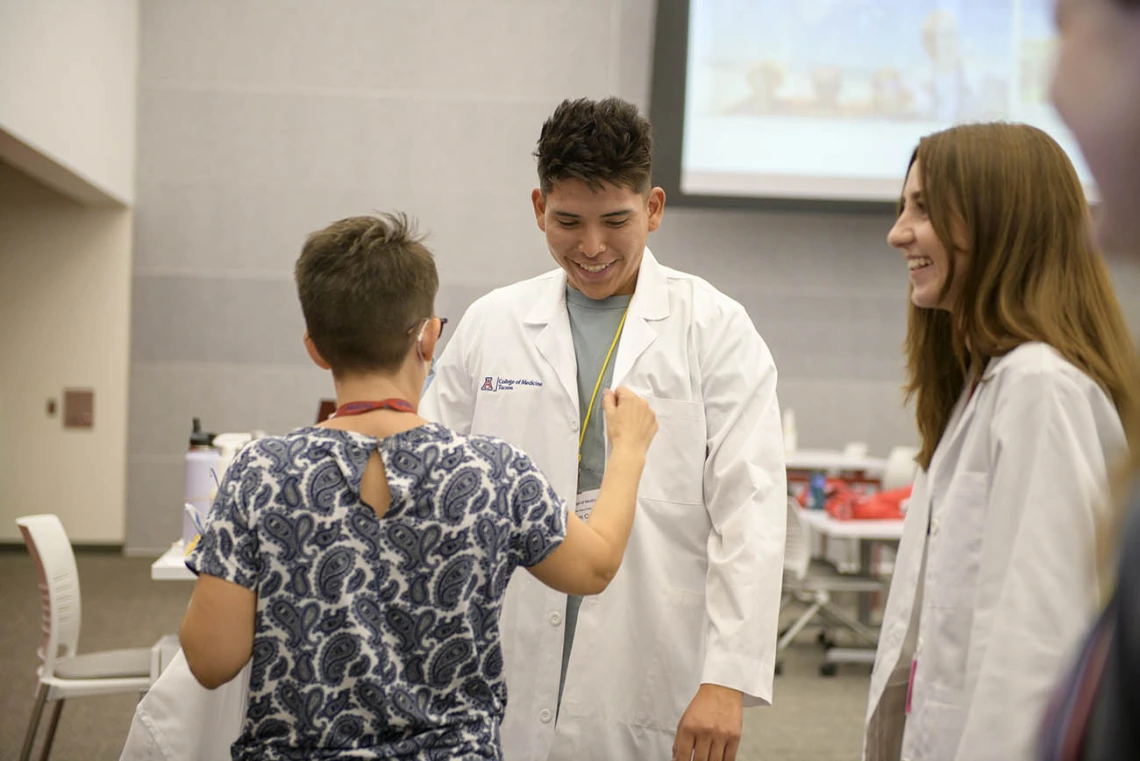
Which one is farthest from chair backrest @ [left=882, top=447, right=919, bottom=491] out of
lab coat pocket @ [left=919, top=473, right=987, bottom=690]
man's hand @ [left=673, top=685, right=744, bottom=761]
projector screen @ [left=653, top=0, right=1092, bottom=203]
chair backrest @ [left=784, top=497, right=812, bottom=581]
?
lab coat pocket @ [left=919, top=473, right=987, bottom=690]

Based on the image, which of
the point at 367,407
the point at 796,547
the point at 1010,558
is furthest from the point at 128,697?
the point at 1010,558

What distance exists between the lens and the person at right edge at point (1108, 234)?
16.6 inches

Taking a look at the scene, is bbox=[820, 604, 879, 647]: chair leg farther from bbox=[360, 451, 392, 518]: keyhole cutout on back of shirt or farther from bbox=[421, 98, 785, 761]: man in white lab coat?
bbox=[360, 451, 392, 518]: keyhole cutout on back of shirt

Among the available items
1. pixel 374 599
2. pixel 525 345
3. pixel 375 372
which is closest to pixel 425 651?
pixel 374 599

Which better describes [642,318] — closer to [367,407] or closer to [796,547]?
[367,407]

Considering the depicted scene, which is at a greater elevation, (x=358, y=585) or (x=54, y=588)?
(x=358, y=585)

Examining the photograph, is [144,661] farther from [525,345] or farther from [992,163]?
[992,163]

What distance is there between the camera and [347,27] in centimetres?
714

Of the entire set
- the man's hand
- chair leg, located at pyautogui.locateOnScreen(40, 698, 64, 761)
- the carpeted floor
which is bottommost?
the carpeted floor

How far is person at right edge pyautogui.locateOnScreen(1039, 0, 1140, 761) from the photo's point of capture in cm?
42

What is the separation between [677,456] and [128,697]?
3259 millimetres

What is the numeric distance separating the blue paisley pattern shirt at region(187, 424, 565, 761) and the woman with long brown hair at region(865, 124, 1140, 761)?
0.57m

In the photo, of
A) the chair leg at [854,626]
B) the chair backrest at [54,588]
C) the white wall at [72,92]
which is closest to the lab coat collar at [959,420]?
the chair backrest at [54,588]

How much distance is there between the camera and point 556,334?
1908 mm
